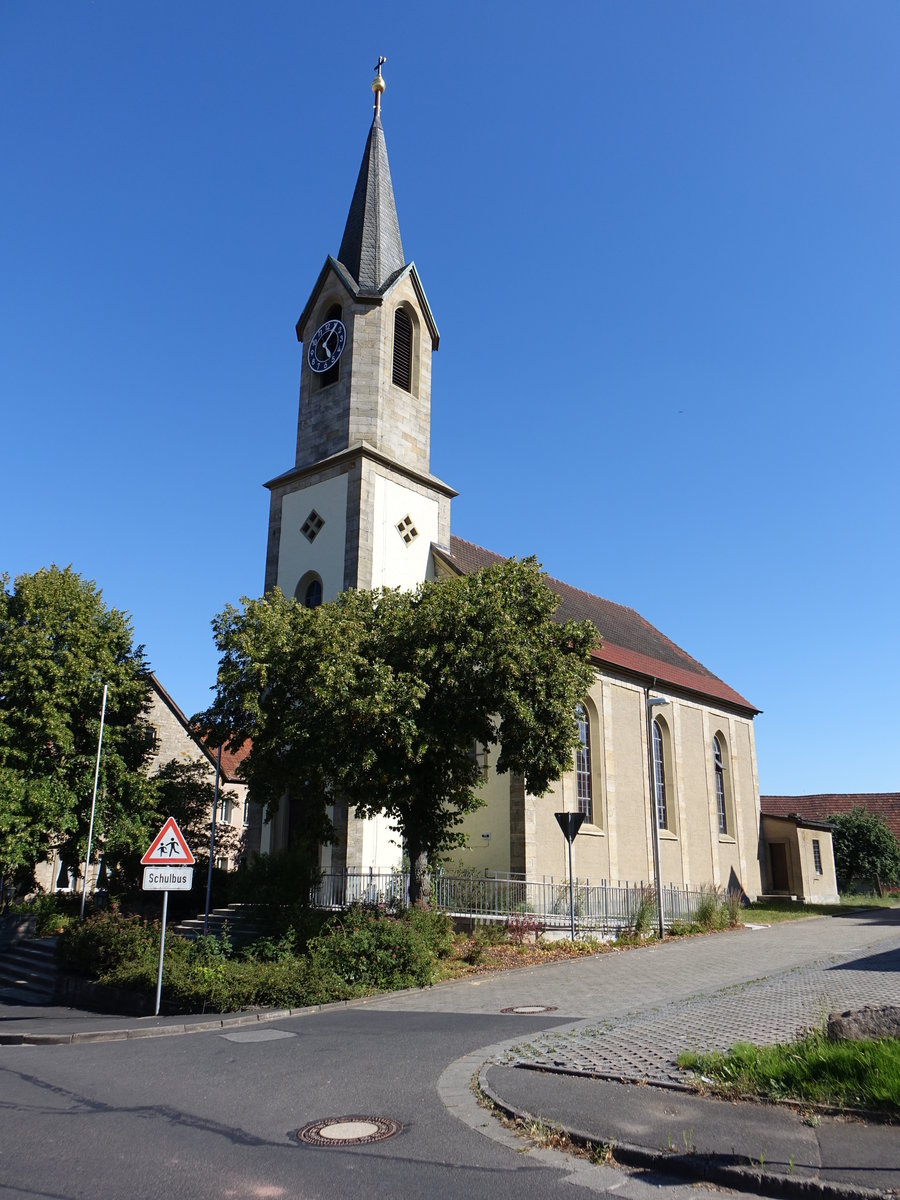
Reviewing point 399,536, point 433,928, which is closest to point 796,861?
point 399,536

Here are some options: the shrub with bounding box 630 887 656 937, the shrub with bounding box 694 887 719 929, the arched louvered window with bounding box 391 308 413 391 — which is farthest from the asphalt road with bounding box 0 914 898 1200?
the arched louvered window with bounding box 391 308 413 391

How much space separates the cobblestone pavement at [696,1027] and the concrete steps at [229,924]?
30.0 feet

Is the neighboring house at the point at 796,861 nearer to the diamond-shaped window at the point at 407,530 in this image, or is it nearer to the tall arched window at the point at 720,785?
the tall arched window at the point at 720,785

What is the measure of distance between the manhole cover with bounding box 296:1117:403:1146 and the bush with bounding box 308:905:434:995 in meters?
7.83

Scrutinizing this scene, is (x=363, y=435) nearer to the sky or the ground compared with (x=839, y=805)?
nearer to the sky

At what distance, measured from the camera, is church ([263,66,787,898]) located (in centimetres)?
2581

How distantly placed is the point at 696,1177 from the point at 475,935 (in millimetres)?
13816

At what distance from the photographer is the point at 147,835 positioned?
2456cm

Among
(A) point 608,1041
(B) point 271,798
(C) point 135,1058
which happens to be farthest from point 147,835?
(A) point 608,1041

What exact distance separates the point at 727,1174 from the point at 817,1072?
1.86m

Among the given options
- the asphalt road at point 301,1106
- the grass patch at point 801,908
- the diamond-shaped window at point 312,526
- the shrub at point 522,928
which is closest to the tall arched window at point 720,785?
the grass patch at point 801,908

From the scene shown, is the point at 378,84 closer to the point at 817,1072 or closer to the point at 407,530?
the point at 407,530

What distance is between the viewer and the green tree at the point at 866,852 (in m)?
45.9

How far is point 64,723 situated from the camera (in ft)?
80.5
